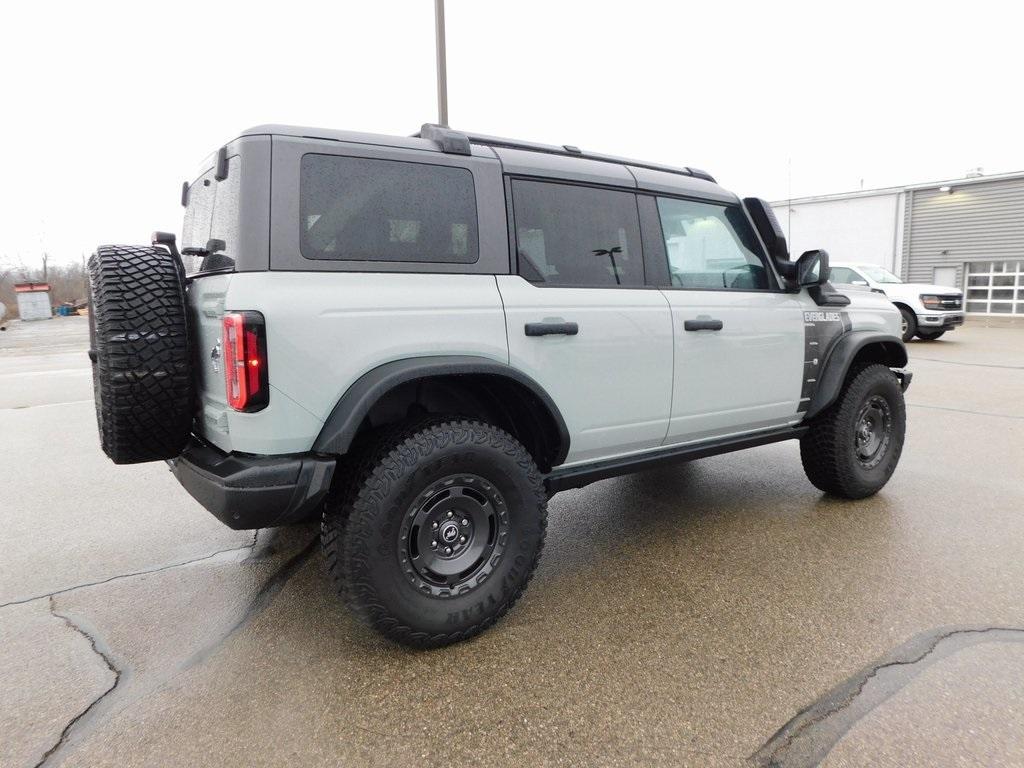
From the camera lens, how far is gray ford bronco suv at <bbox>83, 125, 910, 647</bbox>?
2.28 metres

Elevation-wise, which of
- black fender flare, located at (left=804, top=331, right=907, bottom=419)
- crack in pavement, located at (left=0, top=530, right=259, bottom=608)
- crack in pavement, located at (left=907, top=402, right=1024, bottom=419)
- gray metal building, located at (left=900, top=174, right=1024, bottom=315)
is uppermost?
gray metal building, located at (left=900, top=174, right=1024, bottom=315)

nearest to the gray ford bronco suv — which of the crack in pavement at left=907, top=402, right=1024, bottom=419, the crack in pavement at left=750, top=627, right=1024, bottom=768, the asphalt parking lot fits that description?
the asphalt parking lot

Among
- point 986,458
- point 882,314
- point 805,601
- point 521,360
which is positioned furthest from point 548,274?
point 986,458

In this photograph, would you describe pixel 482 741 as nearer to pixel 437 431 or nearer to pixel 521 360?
pixel 437 431

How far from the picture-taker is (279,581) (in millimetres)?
3182

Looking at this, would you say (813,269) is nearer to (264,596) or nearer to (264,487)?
(264,487)

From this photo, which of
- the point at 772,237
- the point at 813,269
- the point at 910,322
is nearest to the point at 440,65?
the point at 772,237

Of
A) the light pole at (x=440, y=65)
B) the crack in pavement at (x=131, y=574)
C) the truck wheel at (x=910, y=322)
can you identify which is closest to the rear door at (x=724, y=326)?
the crack in pavement at (x=131, y=574)

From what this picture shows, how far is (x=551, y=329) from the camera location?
2.79 m

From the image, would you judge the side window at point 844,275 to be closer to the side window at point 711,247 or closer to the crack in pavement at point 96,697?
the side window at point 711,247

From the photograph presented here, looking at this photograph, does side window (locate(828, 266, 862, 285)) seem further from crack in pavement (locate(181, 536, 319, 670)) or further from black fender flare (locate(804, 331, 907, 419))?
crack in pavement (locate(181, 536, 319, 670))

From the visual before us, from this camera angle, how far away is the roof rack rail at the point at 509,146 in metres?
2.73

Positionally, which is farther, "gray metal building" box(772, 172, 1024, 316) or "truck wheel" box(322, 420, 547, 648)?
"gray metal building" box(772, 172, 1024, 316)

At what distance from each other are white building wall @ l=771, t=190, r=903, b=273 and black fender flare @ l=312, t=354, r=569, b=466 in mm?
25212
